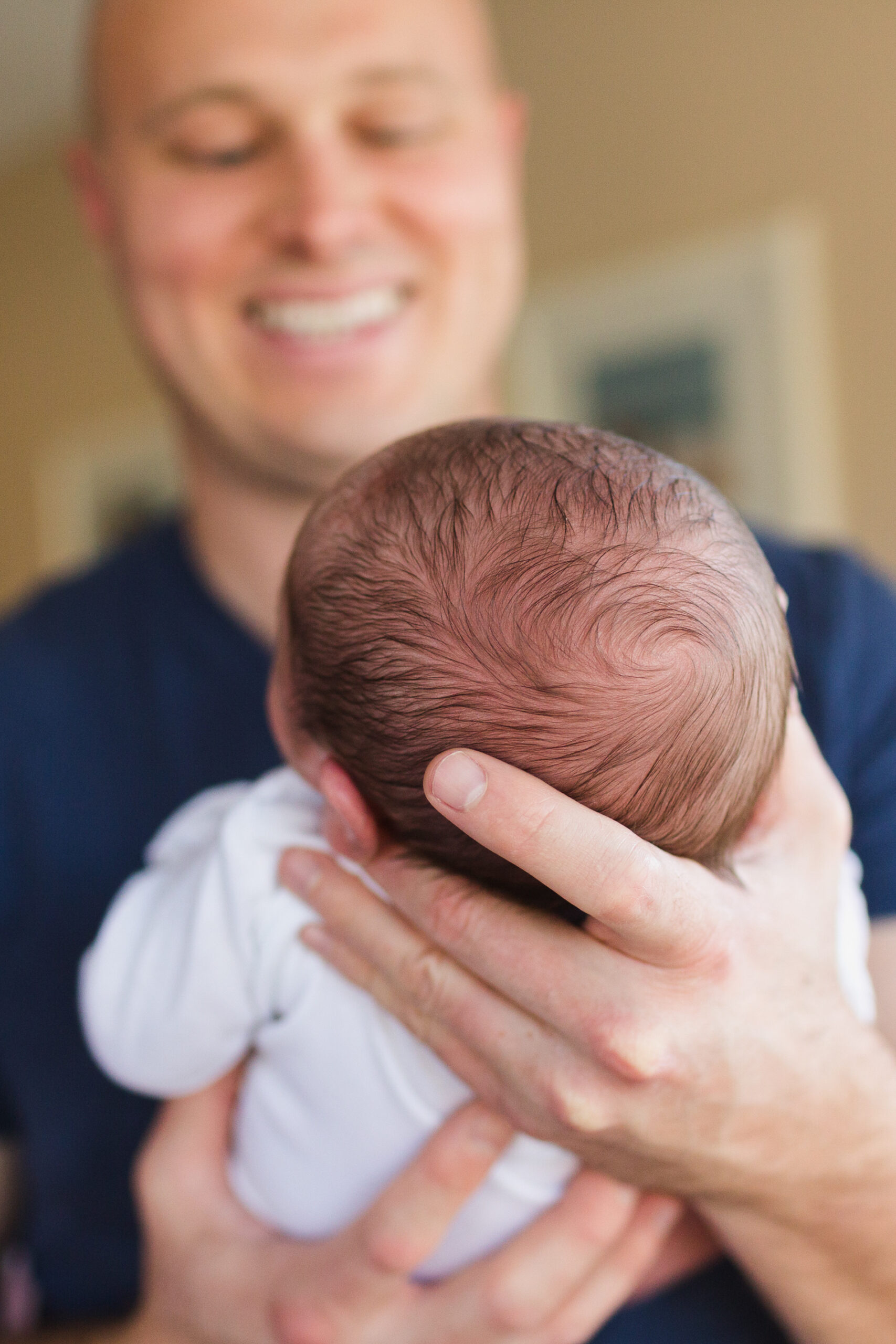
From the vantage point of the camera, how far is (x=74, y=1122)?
1158 mm

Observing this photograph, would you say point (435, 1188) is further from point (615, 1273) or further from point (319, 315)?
point (319, 315)

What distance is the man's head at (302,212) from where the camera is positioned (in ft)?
4.22

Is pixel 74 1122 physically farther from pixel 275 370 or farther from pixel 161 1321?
pixel 275 370

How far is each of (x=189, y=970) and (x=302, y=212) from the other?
905 millimetres

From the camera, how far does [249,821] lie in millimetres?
896

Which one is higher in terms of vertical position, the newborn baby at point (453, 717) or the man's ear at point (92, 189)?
the man's ear at point (92, 189)

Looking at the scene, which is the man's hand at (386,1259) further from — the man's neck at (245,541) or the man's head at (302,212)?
the man's head at (302,212)

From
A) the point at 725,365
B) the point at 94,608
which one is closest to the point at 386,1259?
the point at 94,608

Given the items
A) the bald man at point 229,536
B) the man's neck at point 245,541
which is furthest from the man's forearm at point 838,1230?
the man's neck at point 245,541

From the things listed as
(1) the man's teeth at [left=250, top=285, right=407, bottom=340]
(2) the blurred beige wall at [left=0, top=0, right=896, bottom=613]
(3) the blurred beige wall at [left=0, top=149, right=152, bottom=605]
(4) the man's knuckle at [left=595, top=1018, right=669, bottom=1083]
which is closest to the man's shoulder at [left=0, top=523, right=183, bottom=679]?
(1) the man's teeth at [left=250, top=285, right=407, bottom=340]

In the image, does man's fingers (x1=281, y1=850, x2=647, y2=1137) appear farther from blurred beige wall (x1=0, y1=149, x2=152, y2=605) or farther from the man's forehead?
blurred beige wall (x1=0, y1=149, x2=152, y2=605)

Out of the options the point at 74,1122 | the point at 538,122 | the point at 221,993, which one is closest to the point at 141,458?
the point at 538,122

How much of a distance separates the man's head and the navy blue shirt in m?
0.26

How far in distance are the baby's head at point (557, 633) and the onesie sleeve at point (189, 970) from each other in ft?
0.56
